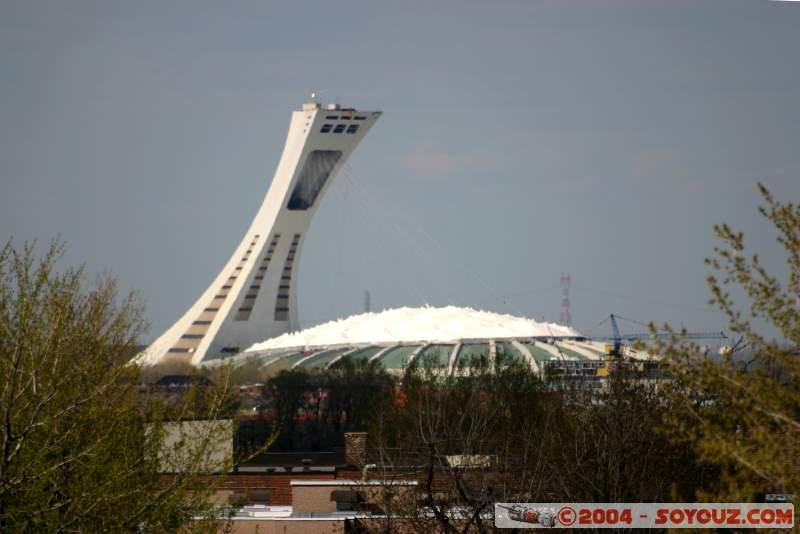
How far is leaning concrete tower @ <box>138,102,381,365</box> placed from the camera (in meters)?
79.8

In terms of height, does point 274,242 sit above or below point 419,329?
above

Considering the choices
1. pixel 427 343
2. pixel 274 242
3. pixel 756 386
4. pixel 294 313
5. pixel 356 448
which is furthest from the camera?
pixel 294 313

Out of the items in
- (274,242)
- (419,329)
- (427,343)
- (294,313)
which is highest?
(274,242)

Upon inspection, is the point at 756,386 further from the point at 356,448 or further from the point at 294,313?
the point at 294,313

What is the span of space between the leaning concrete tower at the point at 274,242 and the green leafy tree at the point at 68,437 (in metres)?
65.0

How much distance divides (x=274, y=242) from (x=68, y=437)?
6846 cm

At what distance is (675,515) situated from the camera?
44.6ft

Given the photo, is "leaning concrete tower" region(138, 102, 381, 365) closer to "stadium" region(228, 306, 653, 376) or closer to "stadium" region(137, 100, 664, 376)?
"stadium" region(137, 100, 664, 376)

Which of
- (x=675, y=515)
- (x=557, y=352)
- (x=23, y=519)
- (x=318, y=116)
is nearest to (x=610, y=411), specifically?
(x=675, y=515)

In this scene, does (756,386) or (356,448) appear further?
(356,448)

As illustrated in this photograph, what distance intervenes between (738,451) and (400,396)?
126ft

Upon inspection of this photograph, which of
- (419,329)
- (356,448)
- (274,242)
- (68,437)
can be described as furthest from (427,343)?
(68,437)

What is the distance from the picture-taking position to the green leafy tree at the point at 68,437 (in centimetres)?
1234

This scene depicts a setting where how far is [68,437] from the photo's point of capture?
13.6 metres
